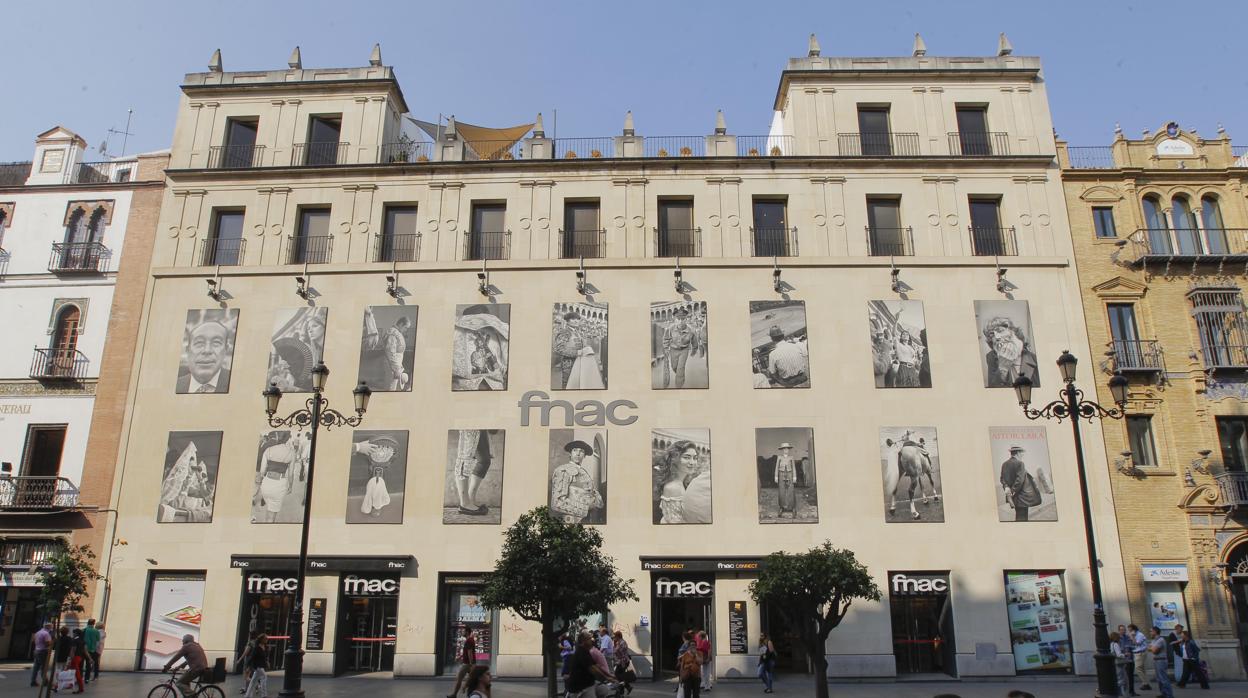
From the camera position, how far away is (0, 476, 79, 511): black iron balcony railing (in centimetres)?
2666

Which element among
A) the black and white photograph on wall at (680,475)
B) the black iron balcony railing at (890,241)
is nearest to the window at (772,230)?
the black iron balcony railing at (890,241)

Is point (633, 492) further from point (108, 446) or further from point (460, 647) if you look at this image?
point (108, 446)

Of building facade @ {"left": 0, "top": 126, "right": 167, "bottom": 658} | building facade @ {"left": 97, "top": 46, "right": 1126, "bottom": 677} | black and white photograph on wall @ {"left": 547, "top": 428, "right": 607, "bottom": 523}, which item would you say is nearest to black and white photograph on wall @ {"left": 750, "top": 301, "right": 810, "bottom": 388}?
building facade @ {"left": 97, "top": 46, "right": 1126, "bottom": 677}

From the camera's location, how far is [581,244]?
29.1 metres

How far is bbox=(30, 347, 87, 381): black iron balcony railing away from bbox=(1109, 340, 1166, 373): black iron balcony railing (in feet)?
113

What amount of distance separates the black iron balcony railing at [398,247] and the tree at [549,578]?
12971mm

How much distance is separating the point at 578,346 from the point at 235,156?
1527cm

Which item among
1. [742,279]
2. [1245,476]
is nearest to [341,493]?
[742,279]

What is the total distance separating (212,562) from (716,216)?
20.0 metres

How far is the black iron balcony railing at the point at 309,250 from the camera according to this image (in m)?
29.2

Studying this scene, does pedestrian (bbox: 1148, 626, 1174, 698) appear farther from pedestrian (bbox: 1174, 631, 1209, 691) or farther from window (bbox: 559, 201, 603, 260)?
window (bbox: 559, 201, 603, 260)

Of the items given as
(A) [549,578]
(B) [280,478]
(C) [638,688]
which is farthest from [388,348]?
(C) [638,688]

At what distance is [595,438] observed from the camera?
26.4m

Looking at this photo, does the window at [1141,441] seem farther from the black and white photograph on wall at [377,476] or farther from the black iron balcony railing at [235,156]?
the black iron balcony railing at [235,156]
